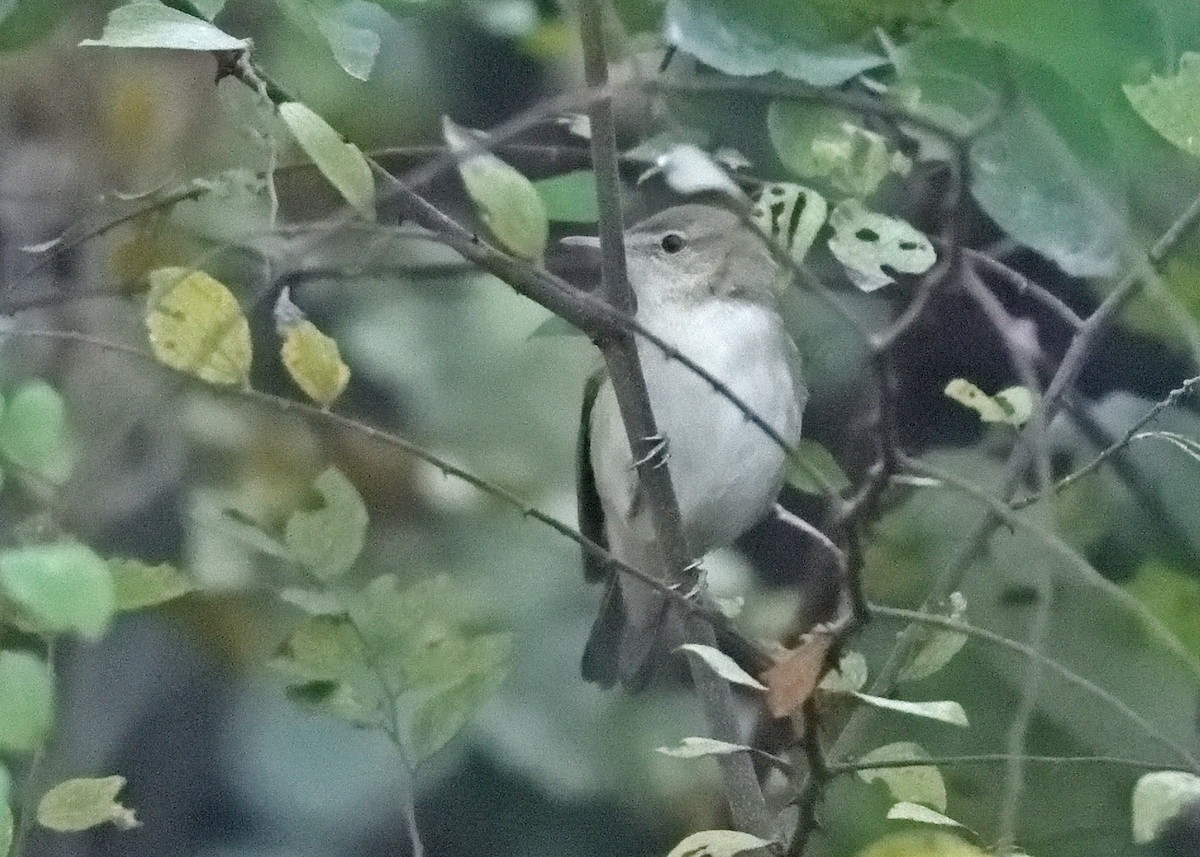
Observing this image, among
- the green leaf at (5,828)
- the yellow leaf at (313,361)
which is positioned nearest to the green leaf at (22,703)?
the green leaf at (5,828)

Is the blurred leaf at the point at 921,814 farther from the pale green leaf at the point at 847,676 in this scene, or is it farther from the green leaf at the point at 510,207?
the green leaf at the point at 510,207

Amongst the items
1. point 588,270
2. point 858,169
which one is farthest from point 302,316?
point 858,169

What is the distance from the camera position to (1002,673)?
1.88ft

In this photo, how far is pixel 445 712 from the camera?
1.88 ft

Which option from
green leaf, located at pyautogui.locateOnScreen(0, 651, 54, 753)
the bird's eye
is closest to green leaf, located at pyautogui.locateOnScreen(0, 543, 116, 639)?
green leaf, located at pyautogui.locateOnScreen(0, 651, 54, 753)

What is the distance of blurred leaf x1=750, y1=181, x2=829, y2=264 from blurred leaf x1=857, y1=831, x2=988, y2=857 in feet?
0.69

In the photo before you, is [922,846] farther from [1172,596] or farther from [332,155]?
[332,155]

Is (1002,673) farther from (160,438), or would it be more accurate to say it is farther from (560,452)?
(160,438)

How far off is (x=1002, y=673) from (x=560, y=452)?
0.74 feet

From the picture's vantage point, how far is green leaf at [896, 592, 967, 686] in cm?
53

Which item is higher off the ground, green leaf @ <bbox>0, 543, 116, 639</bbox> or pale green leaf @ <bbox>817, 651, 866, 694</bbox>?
green leaf @ <bbox>0, 543, 116, 639</bbox>

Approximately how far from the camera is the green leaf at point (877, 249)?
0.53 metres

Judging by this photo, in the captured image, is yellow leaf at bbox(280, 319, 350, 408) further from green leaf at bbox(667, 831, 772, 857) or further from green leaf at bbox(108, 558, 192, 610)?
green leaf at bbox(667, 831, 772, 857)

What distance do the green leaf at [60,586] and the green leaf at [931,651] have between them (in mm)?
286
